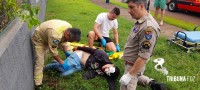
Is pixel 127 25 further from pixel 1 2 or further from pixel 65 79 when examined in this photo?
pixel 1 2

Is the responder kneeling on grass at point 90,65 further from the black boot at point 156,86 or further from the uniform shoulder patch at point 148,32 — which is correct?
the uniform shoulder patch at point 148,32

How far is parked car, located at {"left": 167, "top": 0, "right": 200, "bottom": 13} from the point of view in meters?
11.3

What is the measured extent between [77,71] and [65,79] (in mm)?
343

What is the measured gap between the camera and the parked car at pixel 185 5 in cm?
1133

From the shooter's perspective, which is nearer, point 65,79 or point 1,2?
point 1,2

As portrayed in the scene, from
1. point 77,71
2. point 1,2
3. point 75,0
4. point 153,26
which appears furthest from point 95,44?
point 75,0

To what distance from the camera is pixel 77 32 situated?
401 cm

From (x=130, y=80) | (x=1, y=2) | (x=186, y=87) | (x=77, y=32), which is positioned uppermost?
(x=1, y=2)

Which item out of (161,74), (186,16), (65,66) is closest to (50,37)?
(65,66)

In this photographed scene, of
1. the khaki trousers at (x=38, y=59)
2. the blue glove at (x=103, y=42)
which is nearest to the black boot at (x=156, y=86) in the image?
the khaki trousers at (x=38, y=59)

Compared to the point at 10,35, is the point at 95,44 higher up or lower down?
lower down

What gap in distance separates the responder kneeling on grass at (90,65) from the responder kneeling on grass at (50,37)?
1.74ft

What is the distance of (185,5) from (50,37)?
9.21 meters

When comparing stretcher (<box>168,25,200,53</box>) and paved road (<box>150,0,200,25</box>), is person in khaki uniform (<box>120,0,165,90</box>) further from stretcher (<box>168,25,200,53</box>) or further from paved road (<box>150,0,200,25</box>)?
paved road (<box>150,0,200,25</box>)
